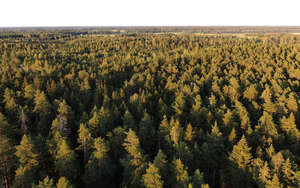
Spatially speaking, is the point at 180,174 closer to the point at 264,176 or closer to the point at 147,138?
the point at 264,176

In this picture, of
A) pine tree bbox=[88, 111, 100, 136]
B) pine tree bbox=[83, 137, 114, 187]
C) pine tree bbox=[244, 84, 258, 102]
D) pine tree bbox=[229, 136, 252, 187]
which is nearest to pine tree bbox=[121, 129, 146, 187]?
pine tree bbox=[83, 137, 114, 187]

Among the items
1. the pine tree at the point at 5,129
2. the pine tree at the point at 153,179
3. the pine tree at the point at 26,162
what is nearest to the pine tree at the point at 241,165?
the pine tree at the point at 153,179

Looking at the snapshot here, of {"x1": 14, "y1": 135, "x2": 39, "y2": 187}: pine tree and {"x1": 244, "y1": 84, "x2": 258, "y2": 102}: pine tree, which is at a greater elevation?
{"x1": 244, "y1": 84, "x2": 258, "y2": 102}: pine tree

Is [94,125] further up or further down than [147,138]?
further up

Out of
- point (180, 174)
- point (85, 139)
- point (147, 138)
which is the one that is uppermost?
point (85, 139)

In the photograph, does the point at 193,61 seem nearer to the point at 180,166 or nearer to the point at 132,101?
the point at 132,101

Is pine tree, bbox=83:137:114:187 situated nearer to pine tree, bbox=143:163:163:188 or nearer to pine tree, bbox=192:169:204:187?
pine tree, bbox=143:163:163:188

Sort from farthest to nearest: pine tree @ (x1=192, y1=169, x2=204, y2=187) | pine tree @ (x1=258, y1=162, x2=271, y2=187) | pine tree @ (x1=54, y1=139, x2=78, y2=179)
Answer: pine tree @ (x1=54, y1=139, x2=78, y2=179)
pine tree @ (x1=258, y1=162, x2=271, y2=187)
pine tree @ (x1=192, y1=169, x2=204, y2=187)

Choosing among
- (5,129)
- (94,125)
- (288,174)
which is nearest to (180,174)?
(288,174)

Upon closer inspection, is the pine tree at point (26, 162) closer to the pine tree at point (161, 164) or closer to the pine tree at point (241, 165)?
the pine tree at point (161, 164)

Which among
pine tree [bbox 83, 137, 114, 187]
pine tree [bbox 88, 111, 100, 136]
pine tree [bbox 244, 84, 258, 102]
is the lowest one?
pine tree [bbox 83, 137, 114, 187]

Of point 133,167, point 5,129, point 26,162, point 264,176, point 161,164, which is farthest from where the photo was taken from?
point 5,129

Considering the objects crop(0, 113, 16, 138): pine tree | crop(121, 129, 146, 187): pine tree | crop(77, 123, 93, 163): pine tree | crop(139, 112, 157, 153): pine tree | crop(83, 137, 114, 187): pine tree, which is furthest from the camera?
crop(139, 112, 157, 153): pine tree
